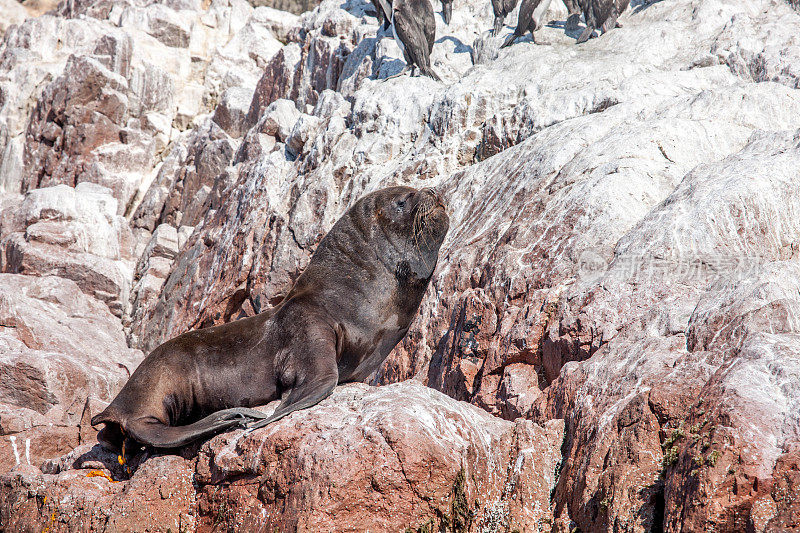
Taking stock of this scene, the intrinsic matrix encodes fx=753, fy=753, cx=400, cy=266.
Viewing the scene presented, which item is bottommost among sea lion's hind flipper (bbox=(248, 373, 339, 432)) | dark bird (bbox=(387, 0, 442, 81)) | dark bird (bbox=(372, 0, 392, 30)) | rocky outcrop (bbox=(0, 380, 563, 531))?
rocky outcrop (bbox=(0, 380, 563, 531))

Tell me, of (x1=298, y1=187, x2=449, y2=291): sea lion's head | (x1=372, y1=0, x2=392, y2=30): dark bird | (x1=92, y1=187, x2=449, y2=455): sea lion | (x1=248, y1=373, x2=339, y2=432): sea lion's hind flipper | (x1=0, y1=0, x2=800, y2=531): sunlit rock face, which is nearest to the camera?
(x1=0, y1=0, x2=800, y2=531): sunlit rock face

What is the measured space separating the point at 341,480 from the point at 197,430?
42.6 inches

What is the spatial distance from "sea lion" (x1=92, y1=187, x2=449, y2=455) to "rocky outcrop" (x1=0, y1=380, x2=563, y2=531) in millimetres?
214

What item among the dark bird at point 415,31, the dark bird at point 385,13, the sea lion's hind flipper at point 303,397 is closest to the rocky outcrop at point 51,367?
the sea lion's hind flipper at point 303,397

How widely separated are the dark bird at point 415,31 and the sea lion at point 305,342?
8.50 meters

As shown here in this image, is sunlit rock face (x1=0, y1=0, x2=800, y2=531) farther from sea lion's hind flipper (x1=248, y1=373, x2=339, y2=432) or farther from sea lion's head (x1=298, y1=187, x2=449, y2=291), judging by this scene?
sea lion's head (x1=298, y1=187, x2=449, y2=291)

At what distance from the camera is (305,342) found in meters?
5.01

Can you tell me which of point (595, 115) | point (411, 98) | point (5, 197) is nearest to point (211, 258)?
point (411, 98)

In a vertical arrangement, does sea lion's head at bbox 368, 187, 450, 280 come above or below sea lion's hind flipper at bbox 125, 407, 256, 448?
above

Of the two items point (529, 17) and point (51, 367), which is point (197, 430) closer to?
point (51, 367)

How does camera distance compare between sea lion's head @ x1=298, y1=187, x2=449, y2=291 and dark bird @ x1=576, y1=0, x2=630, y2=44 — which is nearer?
sea lion's head @ x1=298, y1=187, x2=449, y2=291

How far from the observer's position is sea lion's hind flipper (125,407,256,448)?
4.42 metres

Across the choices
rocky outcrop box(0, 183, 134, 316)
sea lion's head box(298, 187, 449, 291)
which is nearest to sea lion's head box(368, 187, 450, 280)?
sea lion's head box(298, 187, 449, 291)

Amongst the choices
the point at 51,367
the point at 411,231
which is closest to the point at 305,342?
the point at 411,231
